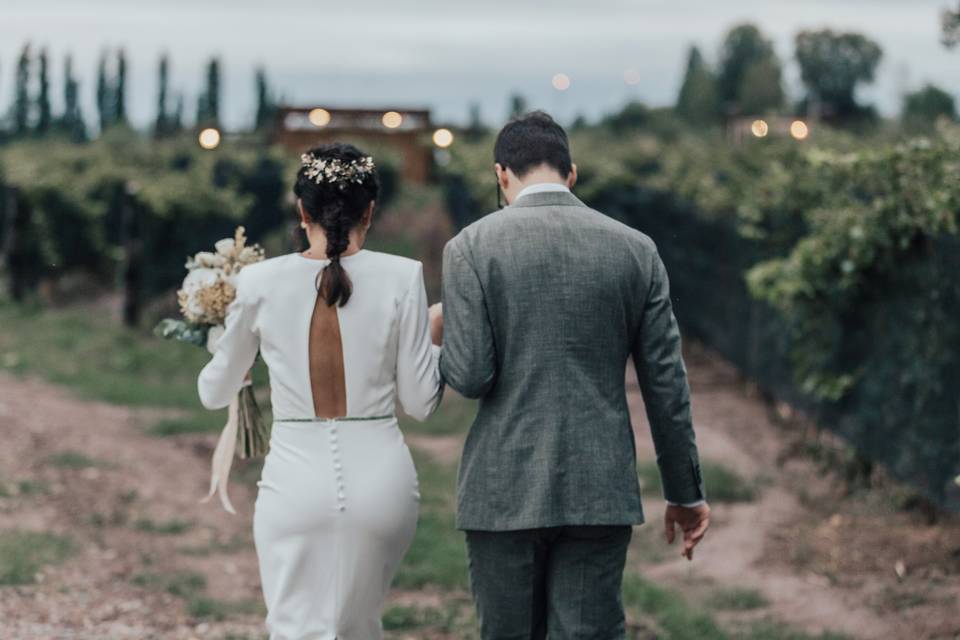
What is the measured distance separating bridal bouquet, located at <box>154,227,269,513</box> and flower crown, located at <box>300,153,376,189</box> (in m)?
0.45

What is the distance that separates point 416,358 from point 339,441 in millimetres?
333

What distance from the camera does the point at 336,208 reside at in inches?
160

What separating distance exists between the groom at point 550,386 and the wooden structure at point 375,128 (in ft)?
115

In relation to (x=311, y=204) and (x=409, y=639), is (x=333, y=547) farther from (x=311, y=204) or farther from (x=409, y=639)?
(x=409, y=639)

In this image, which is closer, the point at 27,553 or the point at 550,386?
the point at 550,386

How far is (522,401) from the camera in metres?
3.93

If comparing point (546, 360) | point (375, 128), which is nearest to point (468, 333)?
point (546, 360)

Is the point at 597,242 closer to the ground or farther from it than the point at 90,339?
farther from it

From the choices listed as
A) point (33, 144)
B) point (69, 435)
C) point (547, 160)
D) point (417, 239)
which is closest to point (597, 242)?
point (547, 160)

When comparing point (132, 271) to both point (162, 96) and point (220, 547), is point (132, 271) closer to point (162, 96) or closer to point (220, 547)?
point (220, 547)

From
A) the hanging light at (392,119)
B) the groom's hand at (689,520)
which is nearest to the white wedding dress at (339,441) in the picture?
the groom's hand at (689,520)

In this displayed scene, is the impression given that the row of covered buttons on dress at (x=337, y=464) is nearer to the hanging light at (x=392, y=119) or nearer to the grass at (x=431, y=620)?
the grass at (x=431, y=620)

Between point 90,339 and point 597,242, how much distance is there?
13361 millimetres

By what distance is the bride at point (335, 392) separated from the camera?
4.05 metres
